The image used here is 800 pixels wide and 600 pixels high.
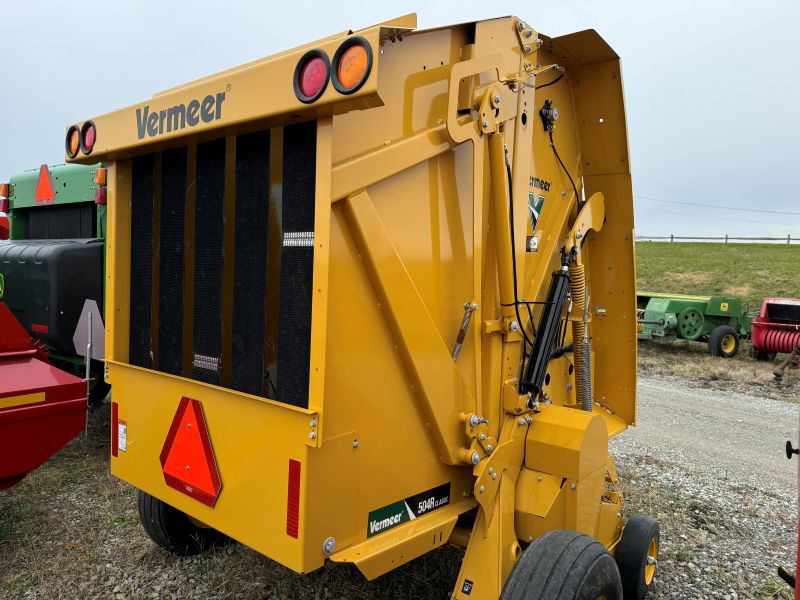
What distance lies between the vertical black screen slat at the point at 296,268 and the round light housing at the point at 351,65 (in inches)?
10.3

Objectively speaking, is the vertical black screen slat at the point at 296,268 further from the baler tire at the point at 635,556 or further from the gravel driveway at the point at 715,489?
the gravel driveway at the point at 715,489

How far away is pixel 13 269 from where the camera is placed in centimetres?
531

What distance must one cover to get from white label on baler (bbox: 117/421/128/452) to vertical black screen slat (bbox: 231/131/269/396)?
912 mm

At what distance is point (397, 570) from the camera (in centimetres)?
352

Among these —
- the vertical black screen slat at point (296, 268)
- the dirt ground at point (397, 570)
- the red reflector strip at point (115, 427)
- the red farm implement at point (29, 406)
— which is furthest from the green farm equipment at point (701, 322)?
the vertical black screen slat at point (296, 268)

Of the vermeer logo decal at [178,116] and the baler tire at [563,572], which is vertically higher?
the vermeer logo decal at [178,116]

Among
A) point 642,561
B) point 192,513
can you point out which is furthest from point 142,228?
point 642,561

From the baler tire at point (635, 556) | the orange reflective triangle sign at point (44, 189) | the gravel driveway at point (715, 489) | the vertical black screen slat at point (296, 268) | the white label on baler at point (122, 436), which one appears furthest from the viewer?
the orange reflective triangle sign at point (44, 189)

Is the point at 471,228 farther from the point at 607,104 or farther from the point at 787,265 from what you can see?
the point at 787,265

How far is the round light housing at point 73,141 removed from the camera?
9.41 ft

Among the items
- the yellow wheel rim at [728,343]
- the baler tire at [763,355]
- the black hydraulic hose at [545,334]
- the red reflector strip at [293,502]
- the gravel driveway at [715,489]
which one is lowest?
the gravel driveway at [715,489]

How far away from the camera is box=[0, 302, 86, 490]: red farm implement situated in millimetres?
3432

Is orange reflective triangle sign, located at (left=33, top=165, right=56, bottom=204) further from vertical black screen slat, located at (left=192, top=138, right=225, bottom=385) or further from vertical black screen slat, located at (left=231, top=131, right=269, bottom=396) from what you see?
vertical black screen slat, located at (left=231, top=131, right=269, bottom=396)

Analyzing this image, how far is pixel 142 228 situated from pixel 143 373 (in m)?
0.68
